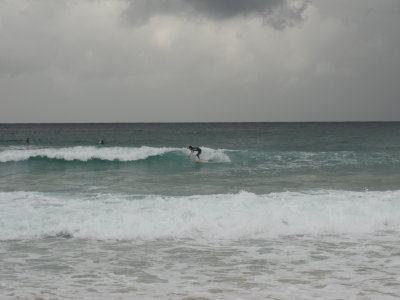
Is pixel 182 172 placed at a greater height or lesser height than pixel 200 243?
greater

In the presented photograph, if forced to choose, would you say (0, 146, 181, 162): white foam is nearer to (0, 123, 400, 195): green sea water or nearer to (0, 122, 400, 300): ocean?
(0, 123, 400, 195): green sea water

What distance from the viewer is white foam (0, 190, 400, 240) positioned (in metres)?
9.70

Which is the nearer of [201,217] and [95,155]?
[201,217]

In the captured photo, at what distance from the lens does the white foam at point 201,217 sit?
9.70 meters

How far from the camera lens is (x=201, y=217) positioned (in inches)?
413

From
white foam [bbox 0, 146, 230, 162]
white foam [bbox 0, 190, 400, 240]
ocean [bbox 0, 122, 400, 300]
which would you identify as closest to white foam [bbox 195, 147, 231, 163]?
white foam [bbox 0, 146, 230, 162]

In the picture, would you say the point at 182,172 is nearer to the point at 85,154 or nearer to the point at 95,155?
the point at 95,155

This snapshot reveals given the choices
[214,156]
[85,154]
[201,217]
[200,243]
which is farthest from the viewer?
[214,156]

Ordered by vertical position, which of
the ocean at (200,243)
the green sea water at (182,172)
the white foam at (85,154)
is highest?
the white foam at (85,154)

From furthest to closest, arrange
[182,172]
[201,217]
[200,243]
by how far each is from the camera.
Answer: [182,172]
[201,217]
[200,243]

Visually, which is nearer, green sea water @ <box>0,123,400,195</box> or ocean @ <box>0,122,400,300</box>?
ocean @ <box>0,122,400,300</box>

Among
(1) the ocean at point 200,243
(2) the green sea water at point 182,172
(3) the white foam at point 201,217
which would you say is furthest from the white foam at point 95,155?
(3) the white foam at point 201,217

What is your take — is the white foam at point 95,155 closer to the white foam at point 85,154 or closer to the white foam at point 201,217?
the white foam at point 85,154

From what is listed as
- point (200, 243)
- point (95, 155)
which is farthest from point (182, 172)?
point (200, 243)
